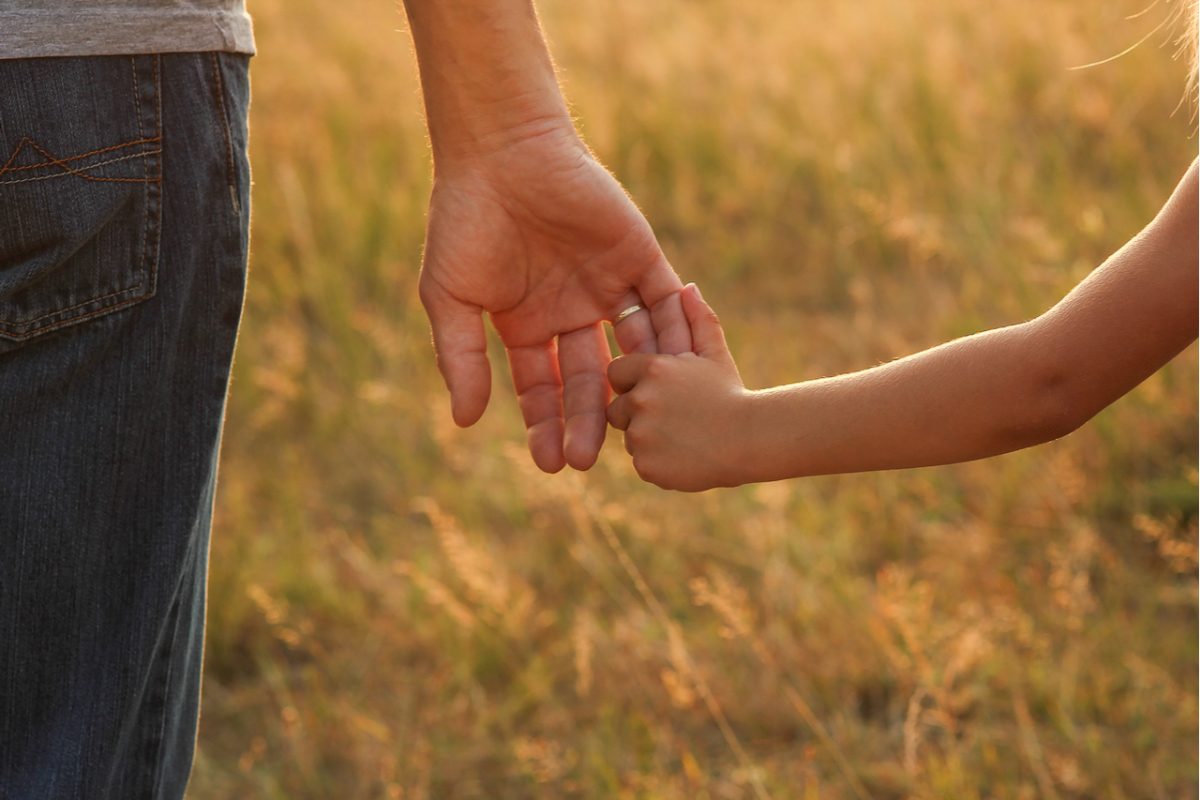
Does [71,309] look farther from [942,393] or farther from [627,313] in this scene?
[942,393]

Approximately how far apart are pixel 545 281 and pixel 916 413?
2.03ft

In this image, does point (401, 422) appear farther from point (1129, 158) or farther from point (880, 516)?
point (1129, 158)

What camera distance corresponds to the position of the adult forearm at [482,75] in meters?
1.55

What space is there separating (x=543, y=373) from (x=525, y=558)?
4.65 feet

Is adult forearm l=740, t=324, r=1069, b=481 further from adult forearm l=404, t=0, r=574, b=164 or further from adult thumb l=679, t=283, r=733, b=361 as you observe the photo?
adult forearm l=404, t=0, r=574, b=164

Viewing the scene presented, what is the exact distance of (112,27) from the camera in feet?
3.83

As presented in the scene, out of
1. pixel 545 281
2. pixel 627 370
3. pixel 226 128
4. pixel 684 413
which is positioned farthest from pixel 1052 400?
pixel 226 128

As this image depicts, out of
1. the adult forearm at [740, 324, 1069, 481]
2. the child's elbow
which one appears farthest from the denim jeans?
the child's elbow

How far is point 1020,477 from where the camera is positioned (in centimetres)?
304

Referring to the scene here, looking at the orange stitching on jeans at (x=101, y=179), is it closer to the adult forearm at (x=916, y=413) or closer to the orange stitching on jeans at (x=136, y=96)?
the orange stitching on jeans at (x=136, y=96)

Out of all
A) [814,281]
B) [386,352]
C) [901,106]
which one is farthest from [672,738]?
[901,106]

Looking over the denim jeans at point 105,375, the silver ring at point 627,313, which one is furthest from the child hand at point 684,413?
the denim jeans at point 105,375

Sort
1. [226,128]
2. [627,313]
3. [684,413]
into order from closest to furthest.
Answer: [226,128], [684,413], [627,313]

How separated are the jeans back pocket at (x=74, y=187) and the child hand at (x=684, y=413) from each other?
62 centimetres
